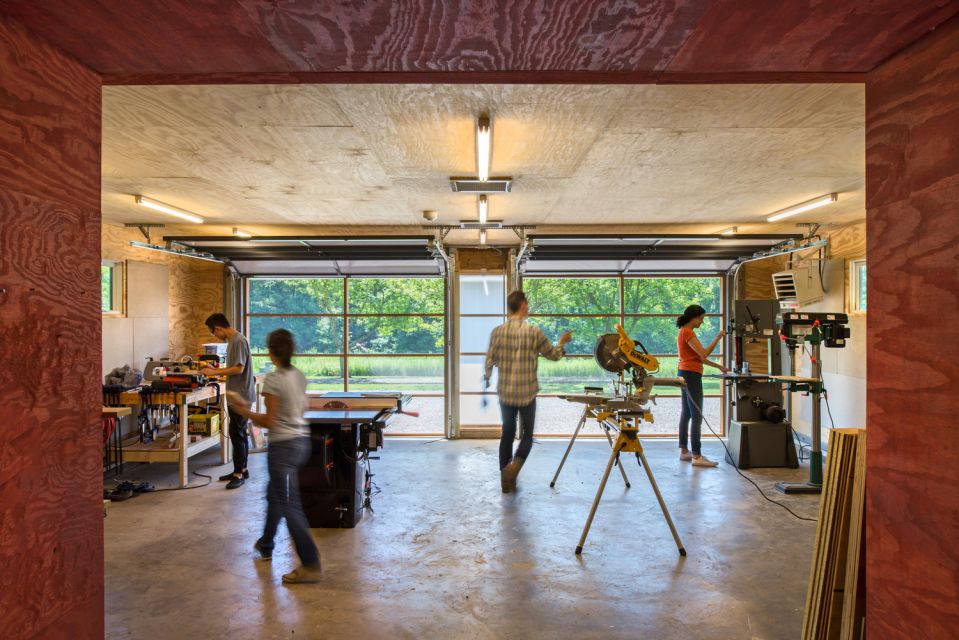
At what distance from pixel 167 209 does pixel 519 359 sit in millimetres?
3918

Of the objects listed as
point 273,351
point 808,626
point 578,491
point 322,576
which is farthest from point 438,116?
point 578,491

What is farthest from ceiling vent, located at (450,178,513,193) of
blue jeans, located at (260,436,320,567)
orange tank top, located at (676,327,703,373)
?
orange tank top, located at (676,327,703,373)

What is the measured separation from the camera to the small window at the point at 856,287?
621cm

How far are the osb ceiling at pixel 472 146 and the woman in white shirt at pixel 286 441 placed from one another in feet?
4.45

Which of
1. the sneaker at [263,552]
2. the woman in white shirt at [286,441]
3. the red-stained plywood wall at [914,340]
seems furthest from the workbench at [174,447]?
the red-stained plywood wall at [914,340]

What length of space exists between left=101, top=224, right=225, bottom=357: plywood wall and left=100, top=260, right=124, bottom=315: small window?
1.19 feet

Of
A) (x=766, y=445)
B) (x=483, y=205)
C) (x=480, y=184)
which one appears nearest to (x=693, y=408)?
(x=766, y=445)

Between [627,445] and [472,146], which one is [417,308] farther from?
[627,445]

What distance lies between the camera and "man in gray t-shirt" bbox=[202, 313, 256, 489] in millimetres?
5098

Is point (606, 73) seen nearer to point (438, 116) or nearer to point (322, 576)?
point (438, 116)

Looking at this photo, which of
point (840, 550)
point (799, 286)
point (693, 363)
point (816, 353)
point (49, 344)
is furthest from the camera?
point (799, 286)

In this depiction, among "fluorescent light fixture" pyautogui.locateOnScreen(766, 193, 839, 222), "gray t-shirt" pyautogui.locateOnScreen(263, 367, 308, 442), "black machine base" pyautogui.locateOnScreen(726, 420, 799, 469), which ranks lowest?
"black machine base" pyautogui.locateOnScreen(726, 420, 799, 469)

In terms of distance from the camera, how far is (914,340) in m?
1.44

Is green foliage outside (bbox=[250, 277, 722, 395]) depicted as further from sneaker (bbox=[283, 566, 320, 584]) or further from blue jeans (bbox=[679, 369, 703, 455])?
sneaker (bbox=[283, 566, 320, 584])
